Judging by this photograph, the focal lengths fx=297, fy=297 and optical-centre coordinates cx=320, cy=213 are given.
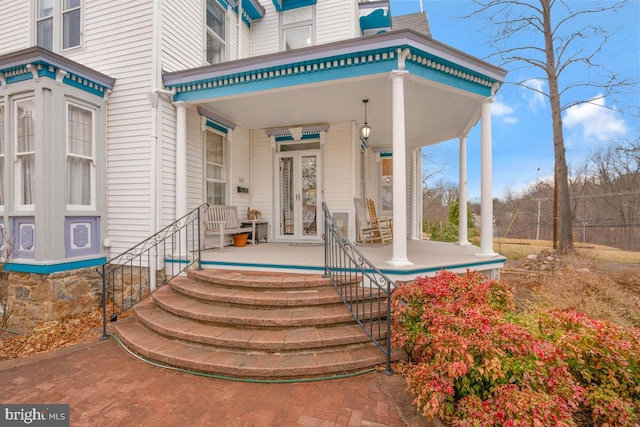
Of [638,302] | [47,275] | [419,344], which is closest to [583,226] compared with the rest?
[638,302]

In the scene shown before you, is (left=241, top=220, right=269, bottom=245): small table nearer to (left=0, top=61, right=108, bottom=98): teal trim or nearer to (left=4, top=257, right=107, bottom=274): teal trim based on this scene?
(left=4, top=257, right=107, bottom=274): teal trim

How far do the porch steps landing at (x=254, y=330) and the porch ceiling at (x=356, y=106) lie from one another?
3081mm

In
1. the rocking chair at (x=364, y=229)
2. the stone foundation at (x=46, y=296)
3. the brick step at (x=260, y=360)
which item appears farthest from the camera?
the rocking chair at (x=364, y=229)

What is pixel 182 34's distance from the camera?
5633 millimetres

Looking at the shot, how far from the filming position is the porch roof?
4.14 meters

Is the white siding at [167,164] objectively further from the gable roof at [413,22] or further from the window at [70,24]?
the gable roof at [413,22]

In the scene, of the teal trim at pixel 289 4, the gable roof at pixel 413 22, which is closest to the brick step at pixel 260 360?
the teal trim at pixel 289 4

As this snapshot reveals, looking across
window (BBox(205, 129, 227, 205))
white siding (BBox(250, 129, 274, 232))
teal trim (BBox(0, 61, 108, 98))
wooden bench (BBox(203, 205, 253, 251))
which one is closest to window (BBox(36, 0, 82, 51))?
teal trim (BBox(0, 61, 108, 98))

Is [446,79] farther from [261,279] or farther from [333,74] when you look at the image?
[261,279]

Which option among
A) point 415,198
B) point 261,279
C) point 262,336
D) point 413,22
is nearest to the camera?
point 262,336

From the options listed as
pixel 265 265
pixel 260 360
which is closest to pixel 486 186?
pixel 265 265

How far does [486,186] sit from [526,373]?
12.3ft

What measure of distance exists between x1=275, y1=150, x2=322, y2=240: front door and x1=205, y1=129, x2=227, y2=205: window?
1372mm

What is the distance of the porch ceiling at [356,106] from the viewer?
197 inches
